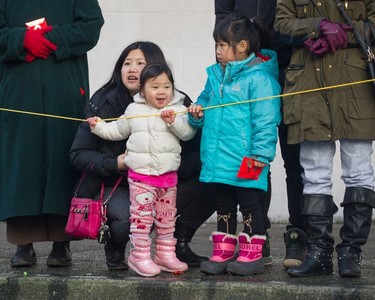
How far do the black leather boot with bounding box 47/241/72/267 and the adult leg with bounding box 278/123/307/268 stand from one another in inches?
48.7

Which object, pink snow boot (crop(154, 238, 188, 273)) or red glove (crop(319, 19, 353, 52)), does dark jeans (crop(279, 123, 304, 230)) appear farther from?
red glove (crop(319, 19, 353, 52))

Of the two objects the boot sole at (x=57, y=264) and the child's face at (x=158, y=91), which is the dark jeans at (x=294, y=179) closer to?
the child's face at (x=158, y=91)

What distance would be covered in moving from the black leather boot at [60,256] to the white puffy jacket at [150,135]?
0.81m

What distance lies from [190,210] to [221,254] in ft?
1.31

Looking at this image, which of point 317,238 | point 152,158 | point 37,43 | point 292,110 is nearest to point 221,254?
point 317,238

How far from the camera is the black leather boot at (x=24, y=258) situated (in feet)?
21.3

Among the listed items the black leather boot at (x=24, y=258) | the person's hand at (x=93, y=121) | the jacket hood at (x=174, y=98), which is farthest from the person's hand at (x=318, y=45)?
the black leather boot at (x=24, y=258)

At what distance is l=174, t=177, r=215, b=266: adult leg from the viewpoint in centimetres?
631

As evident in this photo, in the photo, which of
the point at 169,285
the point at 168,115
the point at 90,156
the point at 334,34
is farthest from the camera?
the point at 90,156

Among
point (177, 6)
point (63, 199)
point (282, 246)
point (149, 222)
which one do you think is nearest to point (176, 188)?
point (149, 222)

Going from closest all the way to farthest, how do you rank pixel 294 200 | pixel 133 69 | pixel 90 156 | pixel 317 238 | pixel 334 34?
pixel 334 34, pixel 317 238, pixel 90 156, pixel 133 69, pixel 294 200

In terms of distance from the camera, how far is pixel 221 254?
6086mm

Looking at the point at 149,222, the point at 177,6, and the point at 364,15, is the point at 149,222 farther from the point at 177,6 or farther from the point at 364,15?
the point at 177,6

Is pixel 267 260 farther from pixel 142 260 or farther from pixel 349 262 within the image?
pixel 142 260
